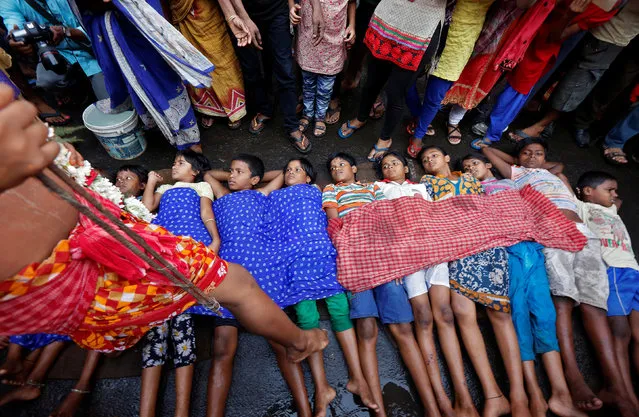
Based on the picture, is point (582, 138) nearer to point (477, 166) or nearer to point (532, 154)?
point (532, 154)

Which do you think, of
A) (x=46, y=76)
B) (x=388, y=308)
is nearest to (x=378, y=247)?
(x=388, y=308)

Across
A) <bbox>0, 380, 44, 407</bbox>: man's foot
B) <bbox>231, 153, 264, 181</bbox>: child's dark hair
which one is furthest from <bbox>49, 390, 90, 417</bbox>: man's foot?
<bbox>231, 153, 264, 181</bbox>: child's dark hair

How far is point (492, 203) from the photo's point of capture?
2.75 meters

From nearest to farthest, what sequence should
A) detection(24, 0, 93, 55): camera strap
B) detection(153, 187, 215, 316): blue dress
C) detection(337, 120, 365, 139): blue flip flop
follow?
detection(153, 187, 215, 316): blue dress < detection(24, 0, 93, 55): camera strap < detection(337, 120, 365, 139): blue flip flop

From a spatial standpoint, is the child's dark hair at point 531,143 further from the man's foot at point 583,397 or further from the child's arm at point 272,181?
the child's arm at point 272,181

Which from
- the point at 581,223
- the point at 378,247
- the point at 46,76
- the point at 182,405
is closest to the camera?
the point at 182,405

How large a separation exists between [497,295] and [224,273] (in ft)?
6.38

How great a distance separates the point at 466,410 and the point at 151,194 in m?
3.01

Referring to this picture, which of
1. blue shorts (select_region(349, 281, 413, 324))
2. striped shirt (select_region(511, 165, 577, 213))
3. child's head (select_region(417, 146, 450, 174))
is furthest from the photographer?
child's head (select_region(417, 146, 450, 174))

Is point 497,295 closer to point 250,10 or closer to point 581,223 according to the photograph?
point 581,223

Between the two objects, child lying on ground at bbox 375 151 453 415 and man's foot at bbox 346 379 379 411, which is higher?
child lying on ground at bbox 375 151 453 415

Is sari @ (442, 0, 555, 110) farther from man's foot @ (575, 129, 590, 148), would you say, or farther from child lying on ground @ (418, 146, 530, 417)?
child lying on ground @ (418, 146, 530, 417)

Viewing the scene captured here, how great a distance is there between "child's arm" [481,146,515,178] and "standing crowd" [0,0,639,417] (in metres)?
0.02

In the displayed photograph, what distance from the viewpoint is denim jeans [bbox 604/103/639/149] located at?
366 centimetres
